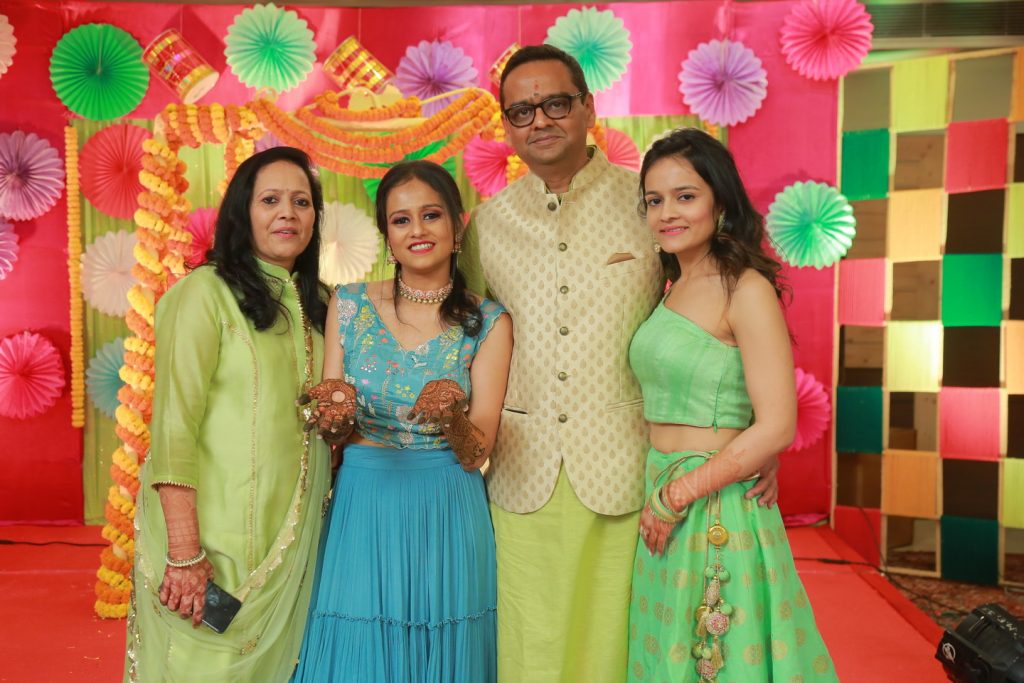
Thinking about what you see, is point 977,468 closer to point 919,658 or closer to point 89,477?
point 919,658

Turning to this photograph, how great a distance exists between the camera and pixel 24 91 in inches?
196

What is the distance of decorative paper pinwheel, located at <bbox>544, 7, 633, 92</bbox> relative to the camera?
476 cm

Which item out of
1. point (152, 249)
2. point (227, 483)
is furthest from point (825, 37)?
point (227, 483)

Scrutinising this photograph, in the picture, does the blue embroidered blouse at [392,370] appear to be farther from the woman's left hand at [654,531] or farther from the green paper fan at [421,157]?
the green paper fan at [421,157]

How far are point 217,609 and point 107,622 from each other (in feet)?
6.99

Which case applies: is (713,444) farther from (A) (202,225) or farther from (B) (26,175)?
(B) (26,175)

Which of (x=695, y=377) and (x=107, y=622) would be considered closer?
(x=695, y=377)

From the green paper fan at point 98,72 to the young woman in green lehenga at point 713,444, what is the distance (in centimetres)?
407

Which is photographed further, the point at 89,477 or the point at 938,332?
the point at 89,477

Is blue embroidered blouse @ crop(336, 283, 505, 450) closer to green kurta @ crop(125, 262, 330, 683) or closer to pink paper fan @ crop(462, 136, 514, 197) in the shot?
green kurta @ crop(125, 262, 330, 683)

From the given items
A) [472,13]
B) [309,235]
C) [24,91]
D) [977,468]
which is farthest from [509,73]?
[24,91]

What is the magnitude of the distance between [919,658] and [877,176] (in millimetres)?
2661

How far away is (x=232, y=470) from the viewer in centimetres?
192

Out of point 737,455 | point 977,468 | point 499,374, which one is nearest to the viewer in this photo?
point 737,455
